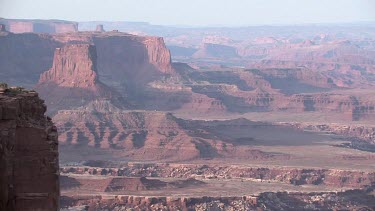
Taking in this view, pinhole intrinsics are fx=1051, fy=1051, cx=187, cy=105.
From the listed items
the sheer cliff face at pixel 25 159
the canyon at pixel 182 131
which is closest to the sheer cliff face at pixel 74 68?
the canyon at pixel 182 131

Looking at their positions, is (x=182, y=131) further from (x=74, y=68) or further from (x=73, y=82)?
(x=74, y=68)

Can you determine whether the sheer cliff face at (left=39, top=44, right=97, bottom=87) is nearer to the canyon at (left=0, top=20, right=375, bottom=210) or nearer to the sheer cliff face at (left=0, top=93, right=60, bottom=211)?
the canyon at (left=0, top=20, right=375, bottom=210)

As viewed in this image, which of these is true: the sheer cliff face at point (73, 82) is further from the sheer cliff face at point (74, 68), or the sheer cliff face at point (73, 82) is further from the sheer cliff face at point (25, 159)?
the sheer cliff face at point (25, 159)

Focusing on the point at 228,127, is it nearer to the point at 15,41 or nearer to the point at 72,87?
the point at 72,87

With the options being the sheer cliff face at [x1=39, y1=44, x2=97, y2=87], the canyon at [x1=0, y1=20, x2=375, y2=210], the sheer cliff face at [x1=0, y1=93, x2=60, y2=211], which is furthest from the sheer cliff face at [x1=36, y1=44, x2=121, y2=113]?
the sheer cliff face at [x1=0, y1=93, x2=60, y2=211]

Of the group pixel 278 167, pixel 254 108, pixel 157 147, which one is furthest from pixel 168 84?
pixel 278 167

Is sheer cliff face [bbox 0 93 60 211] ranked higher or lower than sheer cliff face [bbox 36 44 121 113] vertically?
higher
